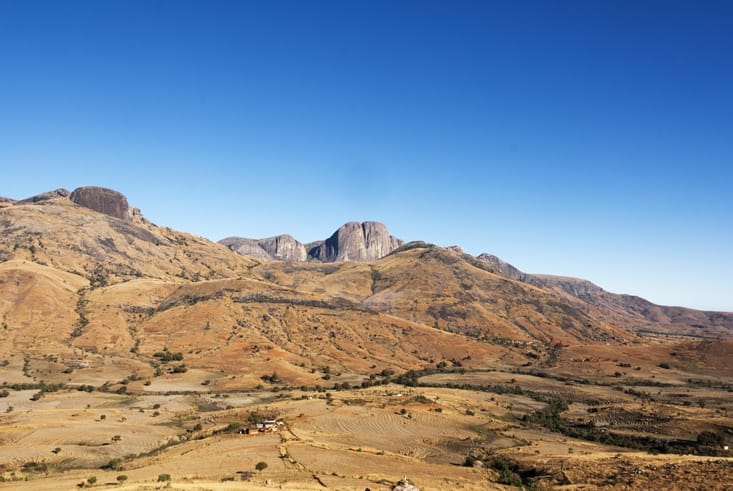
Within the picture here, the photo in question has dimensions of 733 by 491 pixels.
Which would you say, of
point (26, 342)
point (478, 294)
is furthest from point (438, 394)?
point (478, 294)

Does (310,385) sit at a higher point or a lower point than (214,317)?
lower

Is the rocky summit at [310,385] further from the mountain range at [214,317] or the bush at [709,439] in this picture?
the mountain range at [214,317]

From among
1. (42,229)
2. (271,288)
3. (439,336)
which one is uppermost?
(42,229)

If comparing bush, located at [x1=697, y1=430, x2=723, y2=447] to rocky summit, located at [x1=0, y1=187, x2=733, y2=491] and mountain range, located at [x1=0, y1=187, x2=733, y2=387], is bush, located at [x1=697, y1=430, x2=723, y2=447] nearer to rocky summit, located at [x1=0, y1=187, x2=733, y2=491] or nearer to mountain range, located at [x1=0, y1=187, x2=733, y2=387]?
rocky summit, located at [x1=0, y1=187, x2=733, y2=491]

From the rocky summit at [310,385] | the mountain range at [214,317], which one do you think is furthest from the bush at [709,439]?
the mountain range at [214,317]

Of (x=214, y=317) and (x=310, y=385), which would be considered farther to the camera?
(x=214, y=317)

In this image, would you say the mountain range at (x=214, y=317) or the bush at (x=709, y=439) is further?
the mountain range at (x=214, y=317)

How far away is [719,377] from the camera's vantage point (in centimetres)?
11562

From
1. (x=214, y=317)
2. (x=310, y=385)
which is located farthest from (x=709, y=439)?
(x=214, y=317)

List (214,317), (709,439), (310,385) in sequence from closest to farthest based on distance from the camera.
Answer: (709,439) → (310,385) → (214,317)

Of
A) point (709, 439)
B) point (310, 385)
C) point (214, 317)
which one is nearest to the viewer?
point (709, 439)

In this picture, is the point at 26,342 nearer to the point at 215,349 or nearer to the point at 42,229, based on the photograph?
the point at 215,349

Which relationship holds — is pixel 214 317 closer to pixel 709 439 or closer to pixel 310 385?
pixel 310 385

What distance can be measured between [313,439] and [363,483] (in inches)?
626
